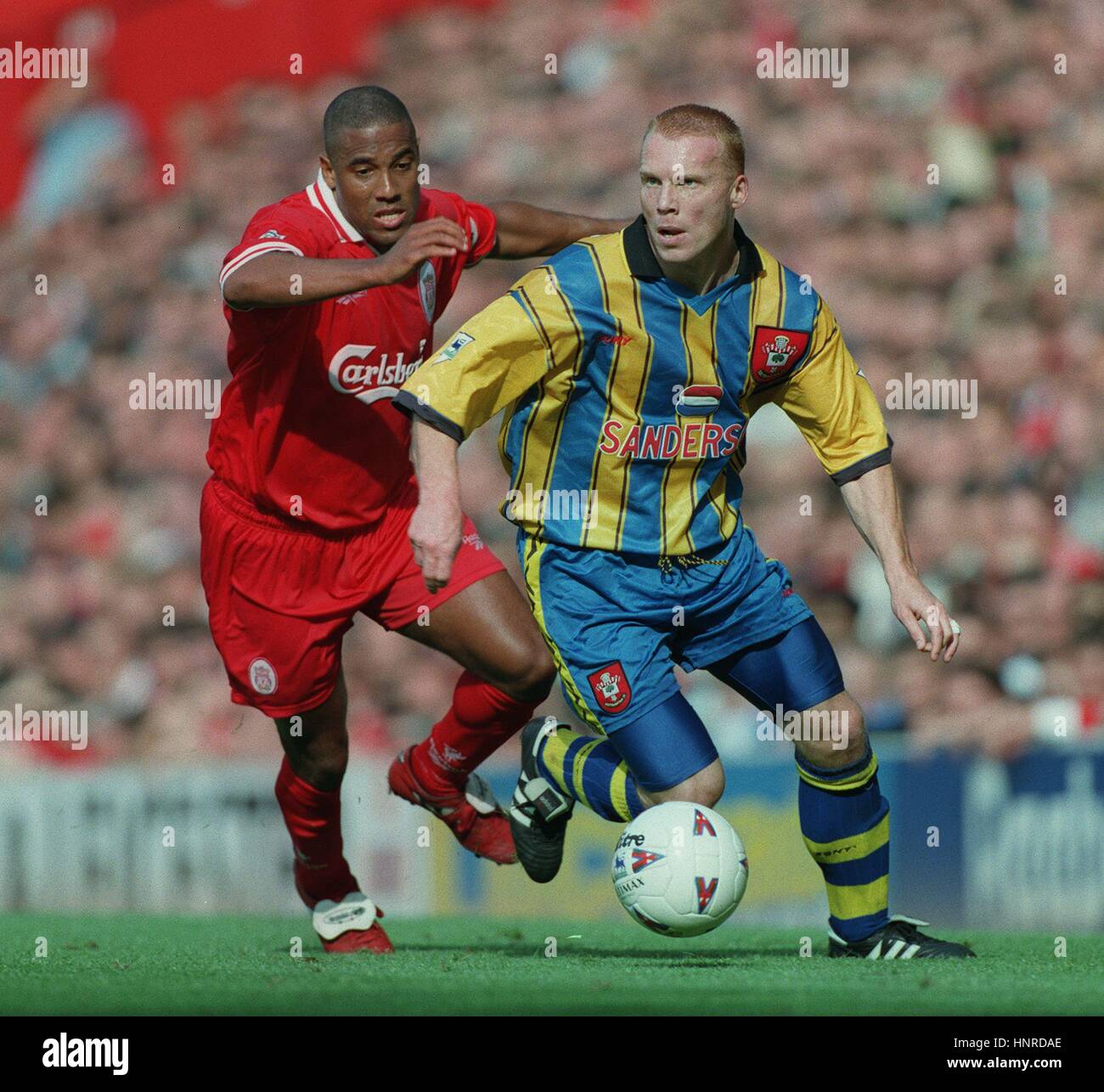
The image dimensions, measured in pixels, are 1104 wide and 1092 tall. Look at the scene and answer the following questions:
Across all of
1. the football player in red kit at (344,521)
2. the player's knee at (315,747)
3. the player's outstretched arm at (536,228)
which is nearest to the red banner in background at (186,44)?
the player's outstretched arm at (536,228)

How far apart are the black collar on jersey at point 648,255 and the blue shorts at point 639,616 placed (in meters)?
0.84

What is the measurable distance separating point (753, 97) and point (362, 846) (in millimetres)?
6305

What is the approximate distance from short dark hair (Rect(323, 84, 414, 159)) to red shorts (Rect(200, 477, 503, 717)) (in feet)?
4.36

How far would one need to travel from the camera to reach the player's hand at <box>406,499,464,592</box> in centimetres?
485

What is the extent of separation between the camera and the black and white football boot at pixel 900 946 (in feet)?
19.0

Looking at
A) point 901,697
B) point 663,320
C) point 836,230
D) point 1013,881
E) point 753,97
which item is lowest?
point 1013,881

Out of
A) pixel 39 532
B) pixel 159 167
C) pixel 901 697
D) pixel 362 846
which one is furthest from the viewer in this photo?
pixel 159 167

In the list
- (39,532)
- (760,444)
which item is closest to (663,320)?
(760,444)

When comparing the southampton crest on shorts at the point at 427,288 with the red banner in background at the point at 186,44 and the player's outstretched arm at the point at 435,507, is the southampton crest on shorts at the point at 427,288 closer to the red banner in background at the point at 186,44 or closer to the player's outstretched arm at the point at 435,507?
the player's outstretched arm at the point at 435,507

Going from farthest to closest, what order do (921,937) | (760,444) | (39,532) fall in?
1. (39,532)
2. (760,444)
3. (921,937)

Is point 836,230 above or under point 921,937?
above

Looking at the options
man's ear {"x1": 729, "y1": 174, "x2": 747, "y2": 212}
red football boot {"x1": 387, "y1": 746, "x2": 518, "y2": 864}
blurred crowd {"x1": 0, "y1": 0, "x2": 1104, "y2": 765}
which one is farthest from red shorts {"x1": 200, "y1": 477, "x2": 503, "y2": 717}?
blurred crowd {"x1": 0, "y1": 0, "x2": 1104, "y2": 765}
